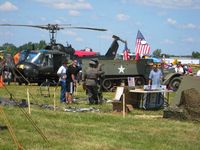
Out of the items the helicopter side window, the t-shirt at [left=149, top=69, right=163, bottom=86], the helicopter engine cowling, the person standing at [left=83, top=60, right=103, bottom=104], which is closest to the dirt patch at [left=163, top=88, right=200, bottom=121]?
the person standing at [left=83, top=60, right=103, bottom=104]

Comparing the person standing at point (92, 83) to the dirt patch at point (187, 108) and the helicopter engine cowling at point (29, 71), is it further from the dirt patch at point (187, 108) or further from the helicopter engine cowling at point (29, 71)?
the helicopter engine cowling at point (29, 71)

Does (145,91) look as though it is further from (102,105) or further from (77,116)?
(77,116)

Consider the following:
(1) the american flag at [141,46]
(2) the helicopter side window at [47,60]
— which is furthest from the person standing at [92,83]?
(1) the american flag at [141,46]

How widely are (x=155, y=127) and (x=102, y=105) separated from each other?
6145mm

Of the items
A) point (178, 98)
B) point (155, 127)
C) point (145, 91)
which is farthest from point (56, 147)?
point (145, 91)

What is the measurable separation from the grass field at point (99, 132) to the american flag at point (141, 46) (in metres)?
19.3

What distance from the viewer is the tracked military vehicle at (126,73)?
2664 centimetres

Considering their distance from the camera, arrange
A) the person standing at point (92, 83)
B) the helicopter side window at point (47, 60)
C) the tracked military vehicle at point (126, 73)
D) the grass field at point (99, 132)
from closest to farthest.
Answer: the grass field at point (99, 132) → the person standing at point (92, 83) → the tracked military vehicle at point (126, 73) → the helicopter side window at point (47, 60)

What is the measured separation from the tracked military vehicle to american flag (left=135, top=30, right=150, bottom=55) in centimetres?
566

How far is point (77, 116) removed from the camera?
Answer: 13.5 m

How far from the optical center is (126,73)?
27016mm

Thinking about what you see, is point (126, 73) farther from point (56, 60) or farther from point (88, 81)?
point (88, 81)

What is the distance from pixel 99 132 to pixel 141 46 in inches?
910

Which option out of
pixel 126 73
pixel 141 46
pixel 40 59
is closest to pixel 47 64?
pixel 40 59
